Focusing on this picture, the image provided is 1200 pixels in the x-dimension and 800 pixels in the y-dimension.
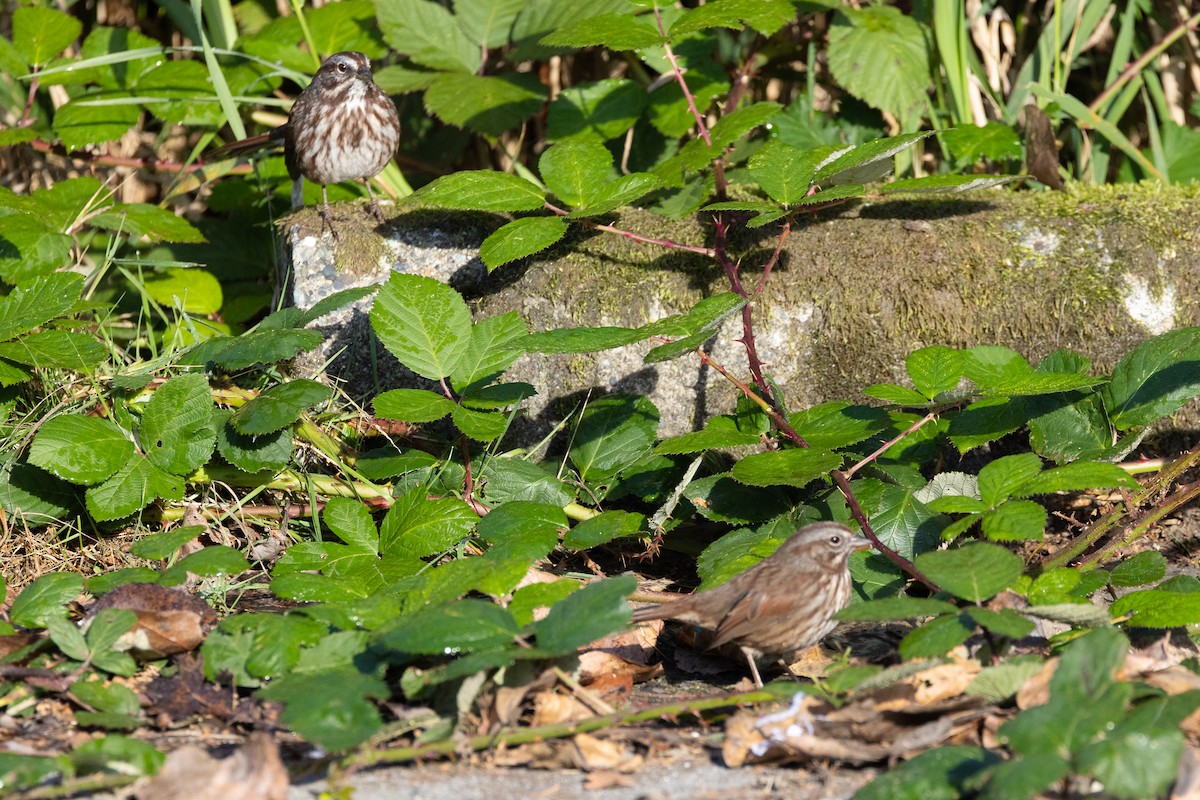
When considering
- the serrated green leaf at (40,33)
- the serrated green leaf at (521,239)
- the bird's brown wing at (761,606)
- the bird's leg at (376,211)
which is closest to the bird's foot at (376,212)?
the bird's leg at (376,211)

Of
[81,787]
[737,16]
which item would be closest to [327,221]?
[737,16]

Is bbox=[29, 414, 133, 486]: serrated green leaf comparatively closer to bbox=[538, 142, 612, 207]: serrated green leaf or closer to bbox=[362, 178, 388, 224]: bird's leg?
bbox=[362, 178, 388, 224]: bird's leg

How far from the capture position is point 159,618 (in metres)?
2.85

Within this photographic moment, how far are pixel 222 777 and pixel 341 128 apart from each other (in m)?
3.00

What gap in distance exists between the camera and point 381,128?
468 cm

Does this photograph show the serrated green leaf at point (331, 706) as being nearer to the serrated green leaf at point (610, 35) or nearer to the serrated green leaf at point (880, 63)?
the serrated green leaf at point (610, 35)

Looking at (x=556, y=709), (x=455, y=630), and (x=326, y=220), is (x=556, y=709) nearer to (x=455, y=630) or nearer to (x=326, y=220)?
(x=455, y=630)

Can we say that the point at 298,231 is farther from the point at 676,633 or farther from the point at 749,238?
the point at 676,633

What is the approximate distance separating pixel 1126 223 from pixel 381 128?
286 centimetres

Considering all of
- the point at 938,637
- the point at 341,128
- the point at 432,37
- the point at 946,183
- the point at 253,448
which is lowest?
the point at 938,637

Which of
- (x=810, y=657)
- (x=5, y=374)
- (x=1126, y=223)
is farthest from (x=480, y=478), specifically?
(x=1126, y=223)

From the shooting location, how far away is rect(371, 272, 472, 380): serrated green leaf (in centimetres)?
361

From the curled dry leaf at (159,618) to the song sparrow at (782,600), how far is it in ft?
3.70

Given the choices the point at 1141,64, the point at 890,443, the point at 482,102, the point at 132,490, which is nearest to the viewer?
the point at 890,443
